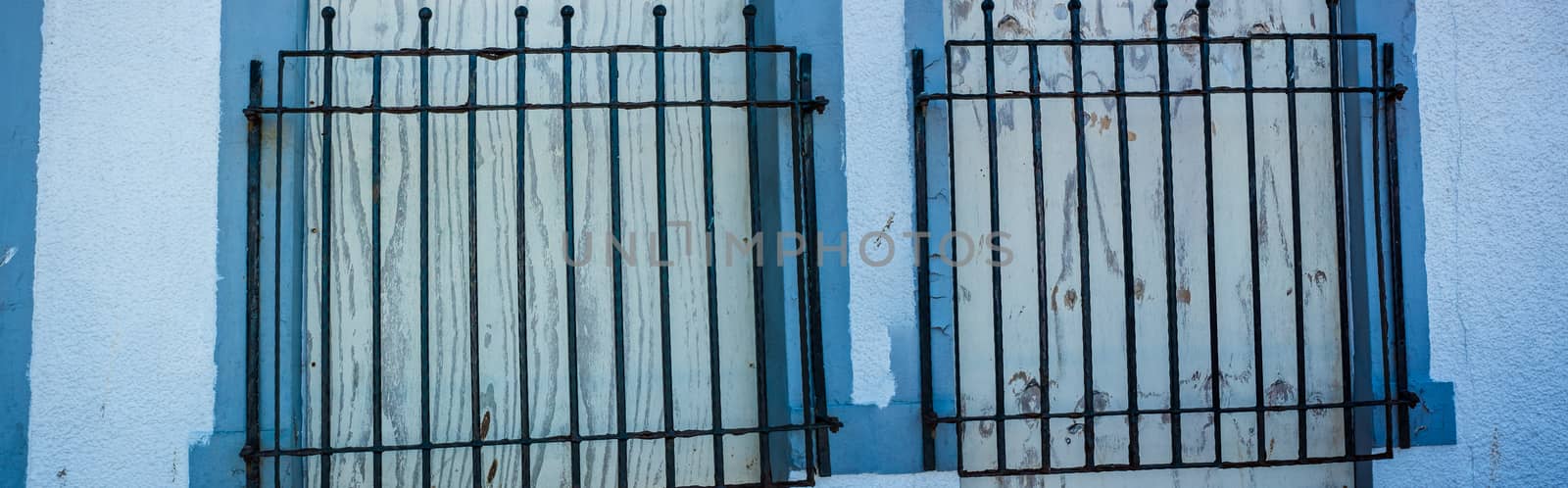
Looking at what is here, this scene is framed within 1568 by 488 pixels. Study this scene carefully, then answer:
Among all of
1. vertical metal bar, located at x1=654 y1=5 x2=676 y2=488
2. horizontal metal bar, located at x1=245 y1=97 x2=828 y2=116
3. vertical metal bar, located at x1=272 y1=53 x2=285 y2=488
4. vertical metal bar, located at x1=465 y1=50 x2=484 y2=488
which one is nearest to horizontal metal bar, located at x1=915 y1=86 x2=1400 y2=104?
horizontal metal bar, located at x1=245 y1=97 x2=828 y2=116

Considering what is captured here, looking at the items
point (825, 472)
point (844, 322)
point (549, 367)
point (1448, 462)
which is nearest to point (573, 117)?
point (549, 367)

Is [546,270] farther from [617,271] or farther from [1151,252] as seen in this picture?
[1151,252]

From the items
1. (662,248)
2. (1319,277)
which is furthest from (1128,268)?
(662,248)

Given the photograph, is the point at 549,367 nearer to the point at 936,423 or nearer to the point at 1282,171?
the point at 936,423

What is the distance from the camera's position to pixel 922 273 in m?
2.42

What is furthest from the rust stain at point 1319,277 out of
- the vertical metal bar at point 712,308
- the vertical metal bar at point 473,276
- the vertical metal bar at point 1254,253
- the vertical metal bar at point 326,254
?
the vertical metal bar at point 326,254

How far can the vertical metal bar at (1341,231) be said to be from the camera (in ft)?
7.95

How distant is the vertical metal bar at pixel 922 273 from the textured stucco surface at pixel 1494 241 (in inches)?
42.6

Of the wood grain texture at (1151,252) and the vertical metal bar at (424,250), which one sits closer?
the vertical metal bar at (424,250)

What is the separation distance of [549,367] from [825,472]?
698 millimetres

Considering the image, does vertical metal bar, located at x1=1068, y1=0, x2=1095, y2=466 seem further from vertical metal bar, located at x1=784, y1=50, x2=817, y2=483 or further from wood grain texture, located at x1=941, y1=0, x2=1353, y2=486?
vertical metal bar, located at x1=784, y1=50, x2=817, y2=483

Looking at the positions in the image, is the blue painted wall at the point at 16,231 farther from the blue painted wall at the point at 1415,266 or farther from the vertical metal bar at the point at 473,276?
the blue painted wall at the point at 1415,266

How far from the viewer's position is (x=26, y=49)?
229 centimetres

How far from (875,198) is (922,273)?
20 cm
